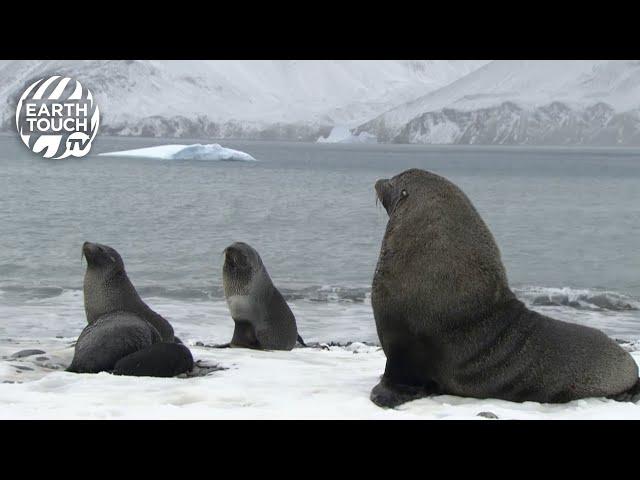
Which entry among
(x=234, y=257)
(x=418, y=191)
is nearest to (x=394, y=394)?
(x=418, y=191)

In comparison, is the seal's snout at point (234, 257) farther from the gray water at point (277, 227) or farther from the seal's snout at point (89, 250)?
the gray water at point (277, 227)

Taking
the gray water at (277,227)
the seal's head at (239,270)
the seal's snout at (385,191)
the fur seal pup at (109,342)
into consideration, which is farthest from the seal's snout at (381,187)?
the gray water at (277,227)

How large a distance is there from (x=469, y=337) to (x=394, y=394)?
479mm

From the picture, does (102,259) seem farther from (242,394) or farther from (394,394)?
(394,394)

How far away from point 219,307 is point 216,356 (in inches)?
249

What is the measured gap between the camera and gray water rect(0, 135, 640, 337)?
1652 centimetres

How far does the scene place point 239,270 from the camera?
7.95 metres

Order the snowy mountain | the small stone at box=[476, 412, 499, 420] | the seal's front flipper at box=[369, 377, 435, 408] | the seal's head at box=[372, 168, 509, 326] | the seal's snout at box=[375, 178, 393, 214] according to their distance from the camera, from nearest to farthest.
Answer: the small stone at box=[476, 412, 499, 420] < the seal's front flipper at box=[369, 377, 435, 408] < the seal's head at box=[372, 168, 509, 326] < the seal's snout at box=[375, 178, 393, 214] < the snowy mountain

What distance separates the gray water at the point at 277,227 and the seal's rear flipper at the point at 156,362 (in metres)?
7.45

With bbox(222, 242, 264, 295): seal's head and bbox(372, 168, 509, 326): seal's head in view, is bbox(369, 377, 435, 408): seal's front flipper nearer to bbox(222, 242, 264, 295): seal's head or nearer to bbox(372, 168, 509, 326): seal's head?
bbox(372, 168, 509, 326): seal's head

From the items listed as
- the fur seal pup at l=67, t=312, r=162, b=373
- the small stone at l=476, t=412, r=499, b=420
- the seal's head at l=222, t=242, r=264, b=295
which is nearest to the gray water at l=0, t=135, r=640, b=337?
the seal's head at l=222, t=242, r=264, b=295

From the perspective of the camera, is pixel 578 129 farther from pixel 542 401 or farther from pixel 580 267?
pixel 542 401

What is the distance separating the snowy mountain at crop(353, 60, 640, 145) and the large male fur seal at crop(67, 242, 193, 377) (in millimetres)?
88477

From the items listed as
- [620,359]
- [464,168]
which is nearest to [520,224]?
[620,359]
